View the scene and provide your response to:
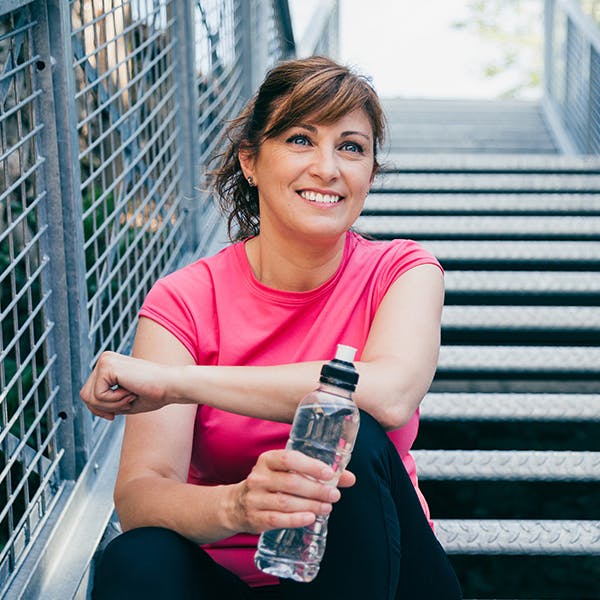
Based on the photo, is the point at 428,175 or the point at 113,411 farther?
the point at 428,175

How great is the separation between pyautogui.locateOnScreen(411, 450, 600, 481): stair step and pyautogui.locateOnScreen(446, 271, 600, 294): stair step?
833mm

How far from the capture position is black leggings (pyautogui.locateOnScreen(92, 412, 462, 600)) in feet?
5.08

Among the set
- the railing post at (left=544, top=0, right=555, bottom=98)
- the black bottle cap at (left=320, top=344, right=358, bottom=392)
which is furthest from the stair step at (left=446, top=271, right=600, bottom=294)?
the railing post at (left=544, top=0, right=555, bottom=98)

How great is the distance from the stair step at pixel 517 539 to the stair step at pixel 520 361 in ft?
2.14

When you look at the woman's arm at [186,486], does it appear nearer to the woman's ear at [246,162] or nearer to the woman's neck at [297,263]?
the woman's neck at [297,263]

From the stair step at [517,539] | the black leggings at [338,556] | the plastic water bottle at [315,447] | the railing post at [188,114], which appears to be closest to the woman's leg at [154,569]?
the black leggings at [338,556]

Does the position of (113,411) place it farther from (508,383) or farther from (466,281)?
(508,383)

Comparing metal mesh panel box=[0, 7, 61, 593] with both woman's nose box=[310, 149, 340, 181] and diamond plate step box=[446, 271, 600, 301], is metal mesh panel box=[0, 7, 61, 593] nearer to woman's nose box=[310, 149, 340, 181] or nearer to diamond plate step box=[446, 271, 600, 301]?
woman's nose box=[310, 149, 340, 181]

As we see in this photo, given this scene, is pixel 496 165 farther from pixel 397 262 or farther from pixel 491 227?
pixel 397 262

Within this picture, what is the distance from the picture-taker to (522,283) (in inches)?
131

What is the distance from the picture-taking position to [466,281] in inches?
131

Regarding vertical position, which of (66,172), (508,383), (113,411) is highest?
(66,172)

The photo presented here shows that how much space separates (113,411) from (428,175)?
286 cm

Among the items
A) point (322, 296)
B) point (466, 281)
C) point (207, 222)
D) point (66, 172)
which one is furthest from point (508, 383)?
point (66, 172)
